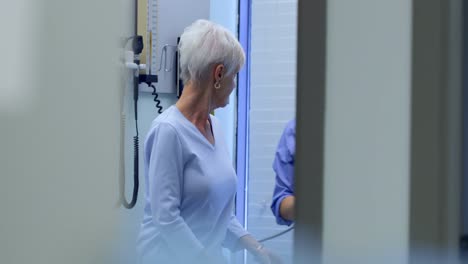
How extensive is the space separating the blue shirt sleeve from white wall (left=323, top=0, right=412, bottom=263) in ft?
2.31

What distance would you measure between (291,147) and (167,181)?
29 centimetres

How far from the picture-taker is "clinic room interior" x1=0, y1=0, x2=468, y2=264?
680 millimetres

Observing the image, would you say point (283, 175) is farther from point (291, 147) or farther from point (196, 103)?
point (196, 103)

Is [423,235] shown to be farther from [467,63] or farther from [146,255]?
[146,255]

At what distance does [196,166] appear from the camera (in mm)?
1443

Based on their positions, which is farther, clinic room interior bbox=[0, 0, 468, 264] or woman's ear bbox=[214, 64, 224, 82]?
woman's ear bbox=[214, 64, 224, 82]

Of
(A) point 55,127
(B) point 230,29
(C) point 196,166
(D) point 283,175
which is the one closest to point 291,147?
(D) point 283,175

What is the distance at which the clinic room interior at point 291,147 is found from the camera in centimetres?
68

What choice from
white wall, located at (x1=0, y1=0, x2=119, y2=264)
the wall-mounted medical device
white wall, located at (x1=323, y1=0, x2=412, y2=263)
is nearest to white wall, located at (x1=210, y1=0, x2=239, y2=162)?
the wall-mounted medical device

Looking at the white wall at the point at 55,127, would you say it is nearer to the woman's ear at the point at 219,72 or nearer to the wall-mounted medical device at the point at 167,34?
the woman's ear at the point at 219,72

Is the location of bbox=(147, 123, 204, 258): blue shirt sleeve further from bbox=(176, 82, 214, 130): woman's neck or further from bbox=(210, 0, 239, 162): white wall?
bbox=(210, 0, 239, 162): white wall

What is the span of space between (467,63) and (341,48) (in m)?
0.13

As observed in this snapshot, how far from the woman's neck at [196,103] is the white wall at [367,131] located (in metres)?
0.82

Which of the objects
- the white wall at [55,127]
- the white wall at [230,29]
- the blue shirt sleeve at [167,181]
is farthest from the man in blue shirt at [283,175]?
the white wall at [230,29]
